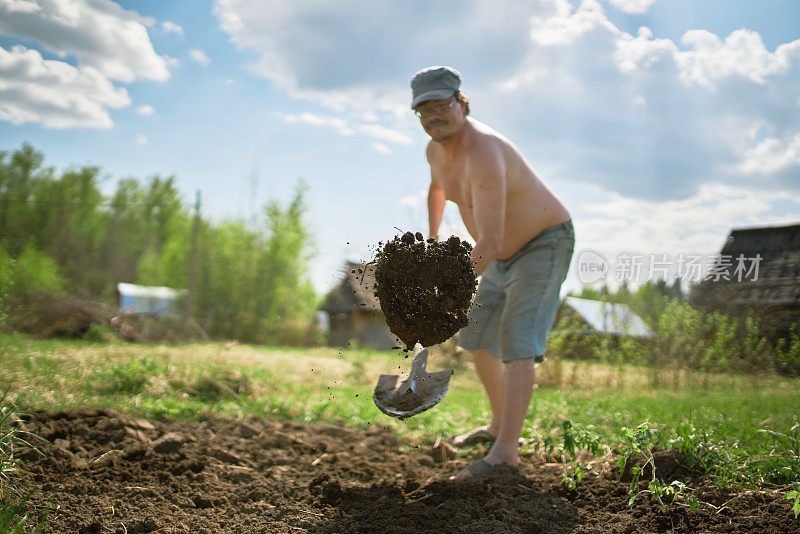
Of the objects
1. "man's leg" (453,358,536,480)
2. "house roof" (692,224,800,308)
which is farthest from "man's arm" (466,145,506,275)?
"house roof" (692,224,800,308)

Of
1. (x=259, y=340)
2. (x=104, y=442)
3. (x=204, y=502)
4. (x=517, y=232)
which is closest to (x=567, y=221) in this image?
(x=517, y=232)

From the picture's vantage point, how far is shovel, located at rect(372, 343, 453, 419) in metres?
2.30

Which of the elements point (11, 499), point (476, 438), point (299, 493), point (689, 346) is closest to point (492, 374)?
point (476, 438)

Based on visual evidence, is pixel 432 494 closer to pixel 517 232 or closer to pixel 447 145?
pixel 517 232

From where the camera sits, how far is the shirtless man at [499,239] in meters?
2.54

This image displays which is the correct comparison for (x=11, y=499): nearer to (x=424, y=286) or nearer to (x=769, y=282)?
(x=424, y=286)

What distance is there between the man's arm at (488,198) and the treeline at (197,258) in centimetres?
798

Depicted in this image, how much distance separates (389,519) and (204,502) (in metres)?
0.74

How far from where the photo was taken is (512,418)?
8.67 ft

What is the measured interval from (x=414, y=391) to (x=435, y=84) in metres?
1.41

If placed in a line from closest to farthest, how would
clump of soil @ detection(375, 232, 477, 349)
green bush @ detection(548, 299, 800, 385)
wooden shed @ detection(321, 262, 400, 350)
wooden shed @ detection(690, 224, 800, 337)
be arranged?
1. clump of soil @ detection(375, 232, 477, 349)
2. wooden shed @ detection(321, 262, 400, 350)
3. green bush @ detection(548, 299, 800, 385)
4. wooden shed @ detection(690, 224, 800, 337)

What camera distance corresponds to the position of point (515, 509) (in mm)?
2059

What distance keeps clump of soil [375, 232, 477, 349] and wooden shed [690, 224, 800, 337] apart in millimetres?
7533

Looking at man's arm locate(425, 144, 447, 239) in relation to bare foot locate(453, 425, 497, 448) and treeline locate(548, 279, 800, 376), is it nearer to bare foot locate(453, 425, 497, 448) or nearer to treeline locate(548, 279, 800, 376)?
bare foot locate(453, 425, 497, 448)
